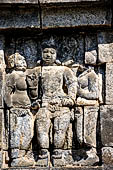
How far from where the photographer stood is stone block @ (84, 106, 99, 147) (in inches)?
330

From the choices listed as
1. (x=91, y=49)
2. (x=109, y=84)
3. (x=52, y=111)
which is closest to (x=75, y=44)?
(x=91, y=49)

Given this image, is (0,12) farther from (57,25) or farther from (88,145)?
(88,145)

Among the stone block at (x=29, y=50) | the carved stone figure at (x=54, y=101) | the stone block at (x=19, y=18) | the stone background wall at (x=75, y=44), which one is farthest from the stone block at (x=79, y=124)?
the stone block at (x=19, y=18)

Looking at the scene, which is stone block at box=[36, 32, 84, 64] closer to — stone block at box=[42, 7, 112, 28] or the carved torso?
stone block at box=[42, 7, 112, 28]

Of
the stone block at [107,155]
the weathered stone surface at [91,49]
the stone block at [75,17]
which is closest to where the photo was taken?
the stone block at [107,155]

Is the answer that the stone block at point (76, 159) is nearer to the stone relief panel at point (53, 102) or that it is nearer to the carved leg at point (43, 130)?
the stone relief panel at point (53, 102)

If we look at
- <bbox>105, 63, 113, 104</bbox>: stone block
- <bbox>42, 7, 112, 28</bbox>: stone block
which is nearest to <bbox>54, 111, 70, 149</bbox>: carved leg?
<bbox>105, 63, 113, 104</bbox>: stone block

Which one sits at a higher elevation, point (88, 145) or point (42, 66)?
point (42, 66)

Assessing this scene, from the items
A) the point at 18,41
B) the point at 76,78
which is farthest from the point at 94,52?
the point at 18,41

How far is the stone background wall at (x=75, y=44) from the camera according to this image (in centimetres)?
837

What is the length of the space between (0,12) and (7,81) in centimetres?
106

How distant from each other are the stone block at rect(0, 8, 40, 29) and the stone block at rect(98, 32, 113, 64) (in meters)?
0.99

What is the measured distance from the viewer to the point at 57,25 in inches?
335

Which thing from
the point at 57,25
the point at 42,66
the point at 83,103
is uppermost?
the point at 57,25
